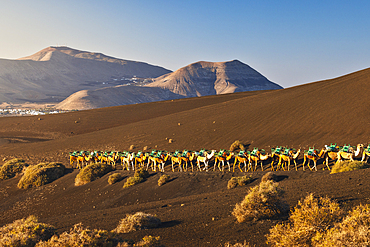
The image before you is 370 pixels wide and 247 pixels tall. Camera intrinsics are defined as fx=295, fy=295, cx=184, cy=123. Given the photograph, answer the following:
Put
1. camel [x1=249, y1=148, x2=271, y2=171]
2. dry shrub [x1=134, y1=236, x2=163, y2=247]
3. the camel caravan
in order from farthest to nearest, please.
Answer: camel [x1=249, y1=148, x2=271, y2=171] < the camel caravan < dry shrub [x1=134, y1=236, x2=163, y2=247]

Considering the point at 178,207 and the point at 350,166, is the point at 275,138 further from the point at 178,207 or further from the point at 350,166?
the point at 178,207

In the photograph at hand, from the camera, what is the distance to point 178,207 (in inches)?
464

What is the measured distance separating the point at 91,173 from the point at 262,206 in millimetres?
14885

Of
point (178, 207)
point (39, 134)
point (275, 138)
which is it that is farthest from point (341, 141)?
point (39, 134)

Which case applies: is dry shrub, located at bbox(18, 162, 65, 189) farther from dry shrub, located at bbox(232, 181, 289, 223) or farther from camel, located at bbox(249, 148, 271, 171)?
dry shrub, located at bbox(232, 181, 289, 223)

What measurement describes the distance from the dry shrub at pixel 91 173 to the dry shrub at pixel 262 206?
46.4 ft

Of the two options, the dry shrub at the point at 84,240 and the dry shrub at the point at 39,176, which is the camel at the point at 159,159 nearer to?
the dry shrub at the point at 39,176

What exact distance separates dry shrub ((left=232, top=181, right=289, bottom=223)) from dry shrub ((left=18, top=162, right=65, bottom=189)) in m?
18.0

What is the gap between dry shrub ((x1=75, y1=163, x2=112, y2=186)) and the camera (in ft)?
66.0

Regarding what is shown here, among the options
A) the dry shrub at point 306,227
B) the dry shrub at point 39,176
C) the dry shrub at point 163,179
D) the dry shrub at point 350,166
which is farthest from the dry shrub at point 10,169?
the dry shrub at point 306,227

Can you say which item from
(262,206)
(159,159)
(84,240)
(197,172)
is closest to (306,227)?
(262,206)

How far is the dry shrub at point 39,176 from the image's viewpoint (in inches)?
855

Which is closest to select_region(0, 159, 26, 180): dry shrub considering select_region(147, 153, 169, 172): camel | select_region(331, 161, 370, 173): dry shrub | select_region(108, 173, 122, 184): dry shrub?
select_region(108, 173, 122, 184): dry shrub

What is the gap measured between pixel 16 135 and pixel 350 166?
5225cm
